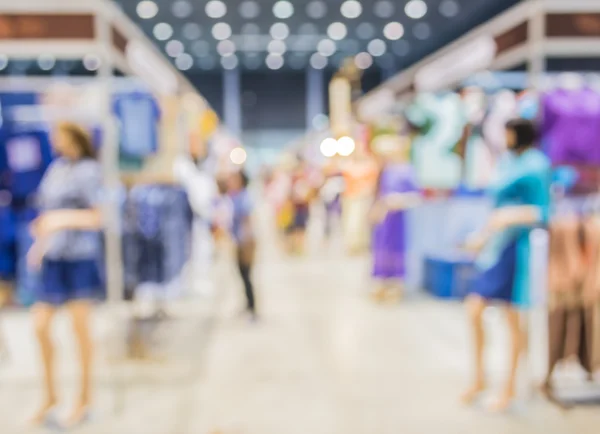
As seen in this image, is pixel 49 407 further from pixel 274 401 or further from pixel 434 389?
pixel 434 389

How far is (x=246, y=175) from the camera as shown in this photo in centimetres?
627

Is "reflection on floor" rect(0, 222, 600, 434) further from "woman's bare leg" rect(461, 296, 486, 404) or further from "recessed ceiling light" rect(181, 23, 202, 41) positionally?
"recessed ceiling light" rect(181, 23, 202, 41)

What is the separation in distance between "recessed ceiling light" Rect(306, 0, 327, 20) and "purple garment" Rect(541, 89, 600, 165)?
35.4 feet

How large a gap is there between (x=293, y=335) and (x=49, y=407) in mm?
2310

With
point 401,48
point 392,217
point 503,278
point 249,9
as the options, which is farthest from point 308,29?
point 503,278

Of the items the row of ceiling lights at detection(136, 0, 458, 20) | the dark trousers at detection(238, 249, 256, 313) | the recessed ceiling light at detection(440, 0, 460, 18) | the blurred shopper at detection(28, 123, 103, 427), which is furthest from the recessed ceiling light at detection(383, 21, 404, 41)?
the blurred shopper at detection(28, 123, 103, 427)

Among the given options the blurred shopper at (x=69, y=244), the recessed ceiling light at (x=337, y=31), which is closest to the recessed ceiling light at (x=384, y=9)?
the recessed ceiling light at (x=337, y=31)

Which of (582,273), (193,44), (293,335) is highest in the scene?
(193,44)

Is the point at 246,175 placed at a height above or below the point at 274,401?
above

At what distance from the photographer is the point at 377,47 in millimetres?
19609

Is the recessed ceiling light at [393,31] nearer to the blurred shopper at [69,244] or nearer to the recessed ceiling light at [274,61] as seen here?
the recessed ceiling light at [274,61]

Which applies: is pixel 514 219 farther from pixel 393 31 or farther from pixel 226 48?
pixel 226 48

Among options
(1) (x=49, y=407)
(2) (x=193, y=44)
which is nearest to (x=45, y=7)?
(1) (x=49, y=407)

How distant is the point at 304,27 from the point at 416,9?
130 inches
